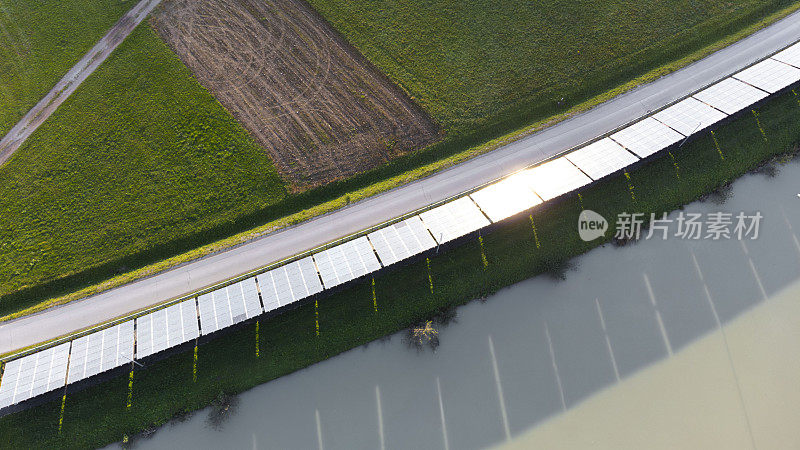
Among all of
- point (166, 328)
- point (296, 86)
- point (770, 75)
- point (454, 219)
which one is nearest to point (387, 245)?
point (454, 219)

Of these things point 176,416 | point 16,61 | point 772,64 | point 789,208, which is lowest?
point 176,416

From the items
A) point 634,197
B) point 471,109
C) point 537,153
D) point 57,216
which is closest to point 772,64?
point 634,197

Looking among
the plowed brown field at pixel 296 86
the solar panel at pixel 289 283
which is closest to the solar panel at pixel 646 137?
the plowed brown field at pixel 296 86

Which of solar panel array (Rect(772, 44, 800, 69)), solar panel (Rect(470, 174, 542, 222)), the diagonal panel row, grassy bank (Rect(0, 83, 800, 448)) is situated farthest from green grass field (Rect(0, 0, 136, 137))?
solar panel array (Rect(772, 44, 800, 69))

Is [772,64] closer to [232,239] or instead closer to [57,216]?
[232,239]

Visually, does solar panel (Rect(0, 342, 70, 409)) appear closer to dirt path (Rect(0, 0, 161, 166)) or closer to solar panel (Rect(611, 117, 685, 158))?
dirt path (Rect(0, 0, 161, 166))

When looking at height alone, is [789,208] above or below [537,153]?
below
